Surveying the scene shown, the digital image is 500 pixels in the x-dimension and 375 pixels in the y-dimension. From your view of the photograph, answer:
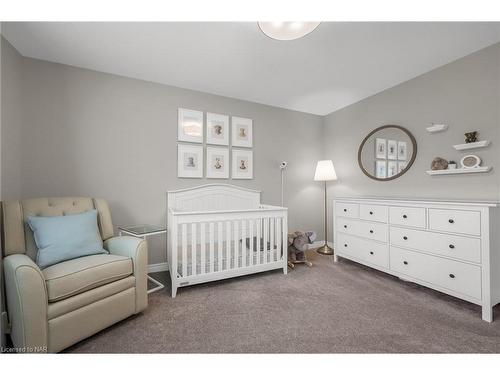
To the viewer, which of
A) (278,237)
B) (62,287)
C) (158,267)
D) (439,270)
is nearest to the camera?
(62,287)

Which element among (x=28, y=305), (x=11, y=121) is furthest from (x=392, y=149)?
(x=11, y=121)

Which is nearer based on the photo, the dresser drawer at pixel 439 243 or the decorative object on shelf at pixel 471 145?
the dresser drawer at pixel 439 243

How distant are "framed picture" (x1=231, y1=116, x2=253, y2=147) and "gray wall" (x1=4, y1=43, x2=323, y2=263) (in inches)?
4.7

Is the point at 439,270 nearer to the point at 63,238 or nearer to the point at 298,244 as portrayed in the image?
the point at 298,244

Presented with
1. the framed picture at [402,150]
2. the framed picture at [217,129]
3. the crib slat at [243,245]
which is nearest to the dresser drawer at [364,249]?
the framed picture at [402,150]

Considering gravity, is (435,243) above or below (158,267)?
above

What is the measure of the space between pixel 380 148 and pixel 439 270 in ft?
5.14

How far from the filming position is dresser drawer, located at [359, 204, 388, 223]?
7.52 feet

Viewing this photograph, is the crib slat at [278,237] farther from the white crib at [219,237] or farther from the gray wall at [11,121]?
the gray wall at [11,121]

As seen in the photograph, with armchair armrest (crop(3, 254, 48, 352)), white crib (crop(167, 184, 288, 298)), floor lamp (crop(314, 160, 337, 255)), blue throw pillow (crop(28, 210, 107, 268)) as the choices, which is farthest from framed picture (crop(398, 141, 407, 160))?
armchair armrest (crop(3, 254, 48, 352))

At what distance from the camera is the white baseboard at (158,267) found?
2.50 meters

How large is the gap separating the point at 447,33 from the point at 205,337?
9.70 ft

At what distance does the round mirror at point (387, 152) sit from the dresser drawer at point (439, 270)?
3.36ft

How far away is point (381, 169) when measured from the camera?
2.81m
